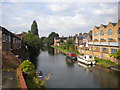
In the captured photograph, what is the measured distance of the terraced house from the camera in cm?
3129

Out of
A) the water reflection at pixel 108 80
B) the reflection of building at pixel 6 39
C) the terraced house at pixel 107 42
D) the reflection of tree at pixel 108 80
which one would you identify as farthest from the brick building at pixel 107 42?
the reflection of building at pixel 6 39

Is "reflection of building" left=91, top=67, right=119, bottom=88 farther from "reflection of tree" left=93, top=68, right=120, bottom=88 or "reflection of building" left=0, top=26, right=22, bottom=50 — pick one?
"reflection of building" left=0, top=26, right=22, bottom=50

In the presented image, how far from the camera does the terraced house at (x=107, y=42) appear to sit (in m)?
31.3

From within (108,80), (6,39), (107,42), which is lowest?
(108,80)

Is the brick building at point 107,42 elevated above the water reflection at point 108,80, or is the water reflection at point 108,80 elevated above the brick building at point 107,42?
the brick building at point 107,42

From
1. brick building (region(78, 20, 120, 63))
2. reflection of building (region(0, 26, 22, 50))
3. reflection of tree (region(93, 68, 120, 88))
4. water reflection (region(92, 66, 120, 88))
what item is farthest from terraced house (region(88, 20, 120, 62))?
reflection of building (region(0, 26, 22, 50))

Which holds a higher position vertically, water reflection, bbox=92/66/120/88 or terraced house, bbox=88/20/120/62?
terraced house, bbox=88/20/120/62

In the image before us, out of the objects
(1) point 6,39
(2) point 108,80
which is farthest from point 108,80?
(1) point 6,39

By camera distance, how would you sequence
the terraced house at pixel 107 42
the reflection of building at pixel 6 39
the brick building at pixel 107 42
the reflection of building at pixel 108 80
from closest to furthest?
1. the reflection of building at pixel 108 80
2. the reflection of building at pixel 6 39
3. the brick building at pixel 107 42
4. the terraced house at pixel 107 42

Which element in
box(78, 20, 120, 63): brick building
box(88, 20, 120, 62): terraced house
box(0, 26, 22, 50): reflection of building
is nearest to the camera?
box(0, 26, 22, 50): reflection of building

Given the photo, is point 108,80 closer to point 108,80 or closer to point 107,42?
point 108,80

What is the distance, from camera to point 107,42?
111ft

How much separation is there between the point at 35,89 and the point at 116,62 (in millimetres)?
20699

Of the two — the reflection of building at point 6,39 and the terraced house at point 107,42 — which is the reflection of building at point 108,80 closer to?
the terraced house at point 107,42
